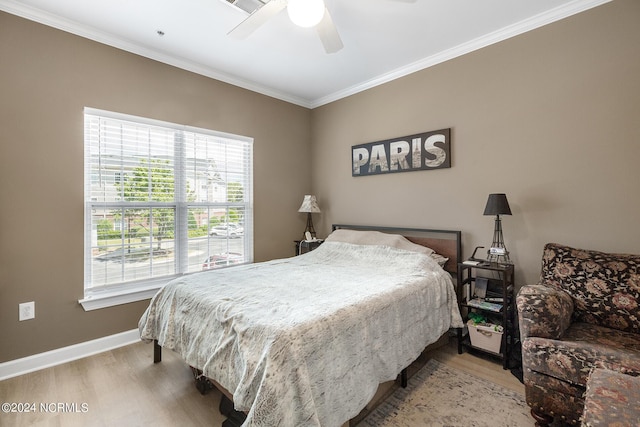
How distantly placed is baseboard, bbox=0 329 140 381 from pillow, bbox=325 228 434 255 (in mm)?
2243

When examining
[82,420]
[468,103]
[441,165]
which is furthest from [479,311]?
[82,420]

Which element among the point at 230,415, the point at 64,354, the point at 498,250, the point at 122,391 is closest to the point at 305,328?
the point at 230,415

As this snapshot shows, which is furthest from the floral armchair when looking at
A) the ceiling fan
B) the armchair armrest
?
the ceiling fan

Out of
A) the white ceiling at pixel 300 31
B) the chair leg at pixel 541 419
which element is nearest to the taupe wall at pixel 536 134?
the white ceiling at pixel 300 31

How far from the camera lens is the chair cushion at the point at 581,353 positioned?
140 centimetres

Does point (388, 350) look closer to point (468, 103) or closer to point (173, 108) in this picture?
point (468, 103)

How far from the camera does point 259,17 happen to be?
1.89 metres

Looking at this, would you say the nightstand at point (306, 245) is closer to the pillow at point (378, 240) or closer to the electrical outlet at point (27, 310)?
the pillow at point (378, 240)

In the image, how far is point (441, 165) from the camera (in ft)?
9.61

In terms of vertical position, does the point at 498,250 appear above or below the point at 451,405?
above

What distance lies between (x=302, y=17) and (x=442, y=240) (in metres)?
2.30

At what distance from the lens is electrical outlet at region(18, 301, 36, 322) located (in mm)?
2219

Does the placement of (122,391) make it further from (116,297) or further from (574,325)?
(574,325)

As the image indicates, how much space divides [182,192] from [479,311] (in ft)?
10.1
